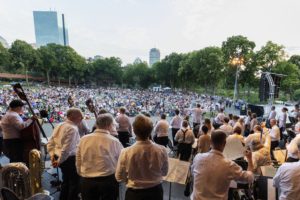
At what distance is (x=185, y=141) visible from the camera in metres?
5.79

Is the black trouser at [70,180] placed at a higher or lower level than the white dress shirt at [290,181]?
lower

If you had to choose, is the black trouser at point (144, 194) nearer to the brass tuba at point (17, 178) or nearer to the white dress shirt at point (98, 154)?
the white dress shirt at point (98, 154)

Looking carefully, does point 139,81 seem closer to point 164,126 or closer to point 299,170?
point 164,126

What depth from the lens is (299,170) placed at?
6.92ft

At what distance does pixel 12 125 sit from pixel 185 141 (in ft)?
12.9

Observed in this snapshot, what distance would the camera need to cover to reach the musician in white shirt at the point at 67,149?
3.07 metres

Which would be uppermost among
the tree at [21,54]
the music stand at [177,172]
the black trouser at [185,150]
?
the tree at [21,54]

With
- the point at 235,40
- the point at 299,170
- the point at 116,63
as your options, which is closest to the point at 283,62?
the point at 235,40

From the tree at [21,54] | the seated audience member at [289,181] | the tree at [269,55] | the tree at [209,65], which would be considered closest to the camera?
the seated audience member at [289,181]

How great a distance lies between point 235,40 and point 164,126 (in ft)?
87.6

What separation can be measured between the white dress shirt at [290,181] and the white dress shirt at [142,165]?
3.92ft

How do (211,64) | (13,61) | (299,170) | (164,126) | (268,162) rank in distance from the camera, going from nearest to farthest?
(299,170) < (268,162) < (164,126) < (211,64) < (13,61)

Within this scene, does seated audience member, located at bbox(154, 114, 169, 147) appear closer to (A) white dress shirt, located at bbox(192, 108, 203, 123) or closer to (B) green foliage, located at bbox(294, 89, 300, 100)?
(A) white dress shirt, located at bbox(192, 108, 203, 123)

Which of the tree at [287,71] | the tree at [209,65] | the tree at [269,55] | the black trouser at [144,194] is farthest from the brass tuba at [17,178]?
the tree at [209,65]
